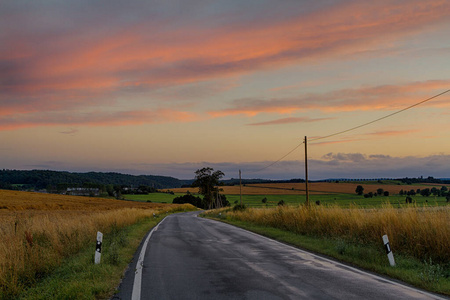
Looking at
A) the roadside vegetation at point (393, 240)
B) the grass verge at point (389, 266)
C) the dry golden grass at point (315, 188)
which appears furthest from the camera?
the dry golden grass at point (315, 188)

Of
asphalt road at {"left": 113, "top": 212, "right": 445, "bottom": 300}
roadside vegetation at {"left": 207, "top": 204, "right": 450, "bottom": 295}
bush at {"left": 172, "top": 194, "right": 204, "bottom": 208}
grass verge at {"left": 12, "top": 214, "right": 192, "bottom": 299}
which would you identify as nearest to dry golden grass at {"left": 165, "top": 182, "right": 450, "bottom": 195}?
bush at {"left": 172, "top": 194, "right": 204, "bottom": 208}

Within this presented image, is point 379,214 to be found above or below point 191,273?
above

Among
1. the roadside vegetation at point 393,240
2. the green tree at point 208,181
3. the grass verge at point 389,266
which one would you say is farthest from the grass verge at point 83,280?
the green tree at point 208,181

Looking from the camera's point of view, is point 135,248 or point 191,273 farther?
point 135,248

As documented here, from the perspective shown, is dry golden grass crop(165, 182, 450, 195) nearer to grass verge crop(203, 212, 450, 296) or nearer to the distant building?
the distant building

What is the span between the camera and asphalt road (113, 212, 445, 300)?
7293 millimetres

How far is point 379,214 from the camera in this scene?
555 inches

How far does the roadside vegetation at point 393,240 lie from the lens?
9394 millimetres

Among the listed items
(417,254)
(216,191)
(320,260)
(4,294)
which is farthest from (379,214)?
(216,191)

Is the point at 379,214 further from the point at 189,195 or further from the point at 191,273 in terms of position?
the point at 189,195

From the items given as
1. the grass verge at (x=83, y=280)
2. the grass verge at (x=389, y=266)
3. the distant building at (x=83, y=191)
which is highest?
the grass verge at (x=83, y=280)

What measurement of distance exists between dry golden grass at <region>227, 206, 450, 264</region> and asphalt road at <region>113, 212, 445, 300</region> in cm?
286

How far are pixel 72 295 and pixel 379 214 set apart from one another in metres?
11.3

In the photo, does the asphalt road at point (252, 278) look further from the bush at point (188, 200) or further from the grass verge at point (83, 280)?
the bush at point (188, 200)
